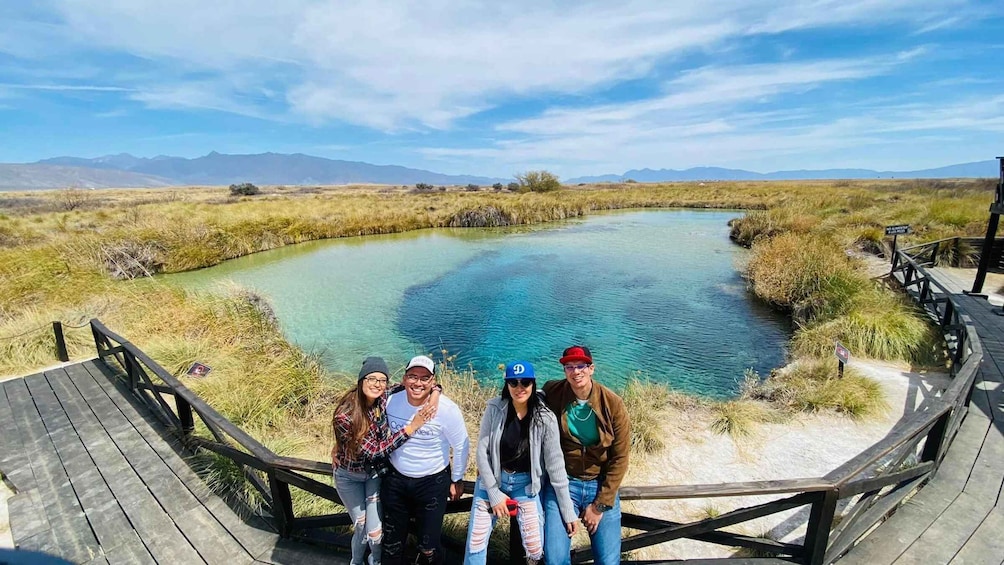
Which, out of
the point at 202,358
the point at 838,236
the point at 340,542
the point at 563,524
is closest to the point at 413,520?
the point at 340,542

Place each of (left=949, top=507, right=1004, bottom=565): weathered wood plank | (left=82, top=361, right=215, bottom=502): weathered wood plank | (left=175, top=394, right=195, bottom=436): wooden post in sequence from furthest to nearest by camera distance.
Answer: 1. (left=175, top=394, right=195, bottom=436): wooden post
2. (left=82, top=361, right=215, bottom=502): weathered wood plank
3. (left=949, top=507, right=1004, bottom=565): weathered wood plank

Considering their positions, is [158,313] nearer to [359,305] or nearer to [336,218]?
[359,305]

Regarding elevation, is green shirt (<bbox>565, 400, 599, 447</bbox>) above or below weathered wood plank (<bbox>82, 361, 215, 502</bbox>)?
above

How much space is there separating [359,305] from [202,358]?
21.1 feet

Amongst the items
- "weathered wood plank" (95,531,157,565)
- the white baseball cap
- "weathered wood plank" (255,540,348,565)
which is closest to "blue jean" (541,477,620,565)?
the white baseball cap

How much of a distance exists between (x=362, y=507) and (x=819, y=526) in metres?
3.06

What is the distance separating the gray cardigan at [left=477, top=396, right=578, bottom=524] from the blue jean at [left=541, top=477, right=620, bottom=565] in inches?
3.1

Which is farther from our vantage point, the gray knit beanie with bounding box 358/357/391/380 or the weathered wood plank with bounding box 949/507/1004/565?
the weathered wood plank with bounding box 949/507/1004/565

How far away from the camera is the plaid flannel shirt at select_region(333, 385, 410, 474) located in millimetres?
2896

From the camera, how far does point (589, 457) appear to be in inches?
118

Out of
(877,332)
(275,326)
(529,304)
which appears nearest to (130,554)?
A: (275,326)

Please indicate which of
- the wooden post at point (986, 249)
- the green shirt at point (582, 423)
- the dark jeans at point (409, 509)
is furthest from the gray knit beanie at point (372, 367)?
the wooden post at point (986, 249)

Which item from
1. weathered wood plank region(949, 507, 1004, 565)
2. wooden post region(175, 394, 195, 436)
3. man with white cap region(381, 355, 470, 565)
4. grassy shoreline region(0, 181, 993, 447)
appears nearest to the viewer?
man with white cap region(381, 355, 470, 565)

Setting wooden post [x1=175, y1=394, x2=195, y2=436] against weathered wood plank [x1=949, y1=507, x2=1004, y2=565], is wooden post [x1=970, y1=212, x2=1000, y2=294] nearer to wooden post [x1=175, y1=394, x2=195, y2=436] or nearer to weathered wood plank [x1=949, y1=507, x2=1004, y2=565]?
weathered wood plank [x1=949, y1=507, x2=1004, y2=565]
